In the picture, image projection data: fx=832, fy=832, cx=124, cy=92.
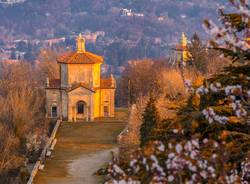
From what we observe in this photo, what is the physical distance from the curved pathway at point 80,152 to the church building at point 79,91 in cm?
184

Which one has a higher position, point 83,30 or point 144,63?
point 83,30

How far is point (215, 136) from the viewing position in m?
11.0

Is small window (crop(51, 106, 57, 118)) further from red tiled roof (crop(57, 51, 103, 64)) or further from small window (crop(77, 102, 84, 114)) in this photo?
red tiled roof (crop(57, 51, 103, 64))

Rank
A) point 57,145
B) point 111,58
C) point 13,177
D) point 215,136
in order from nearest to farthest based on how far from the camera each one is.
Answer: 1. point 215,136
2. point 13,177
3. point 57,145
4. point 111,58

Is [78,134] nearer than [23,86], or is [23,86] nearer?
[78,134]

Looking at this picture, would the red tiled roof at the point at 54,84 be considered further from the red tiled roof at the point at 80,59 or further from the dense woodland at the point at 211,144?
the dense woodland at the point at 211,144

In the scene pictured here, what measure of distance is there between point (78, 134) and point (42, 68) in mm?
24022

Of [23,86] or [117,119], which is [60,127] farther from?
[23,86]

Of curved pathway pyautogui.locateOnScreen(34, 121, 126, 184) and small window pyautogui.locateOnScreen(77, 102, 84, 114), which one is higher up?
small window pyautogui.locateOnScreen(77, 102, 84, 114)

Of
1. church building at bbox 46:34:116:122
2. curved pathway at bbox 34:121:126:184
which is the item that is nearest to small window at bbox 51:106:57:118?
church building at bbox 46:34:116:122

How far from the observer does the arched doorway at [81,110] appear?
4669 centimetres

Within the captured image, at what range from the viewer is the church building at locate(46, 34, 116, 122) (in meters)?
46.7

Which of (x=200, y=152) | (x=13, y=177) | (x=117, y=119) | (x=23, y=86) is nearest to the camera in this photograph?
(x=200, y=152)

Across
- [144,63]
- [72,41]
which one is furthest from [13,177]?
[72,41]
